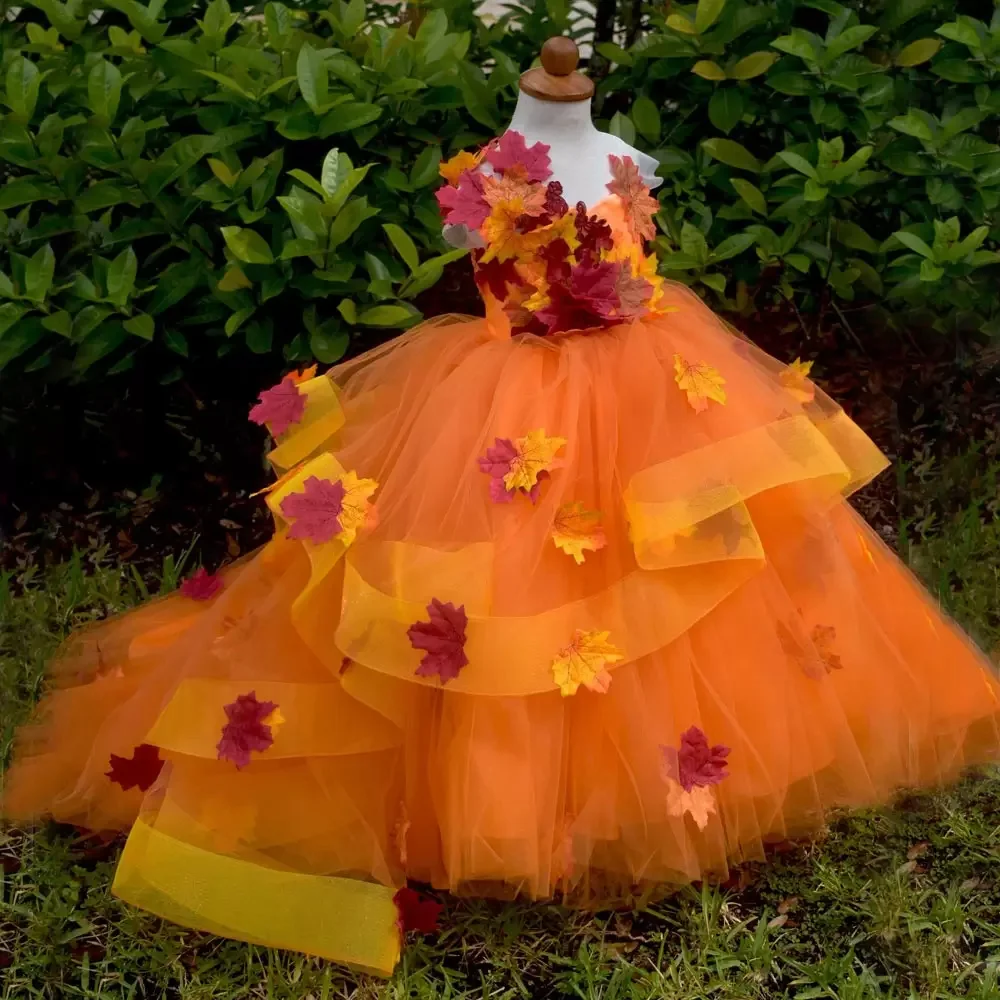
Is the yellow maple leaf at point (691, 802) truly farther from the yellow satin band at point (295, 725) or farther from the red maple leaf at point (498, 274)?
the red maple leaf at point (498, 274)

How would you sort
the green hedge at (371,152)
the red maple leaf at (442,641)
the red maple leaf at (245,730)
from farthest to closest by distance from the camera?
the green hedge at (371,152)
the red maple leaf at (245,730)
the red maple leaf at (442,641)

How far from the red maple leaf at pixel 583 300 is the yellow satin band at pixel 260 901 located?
2.55 ft

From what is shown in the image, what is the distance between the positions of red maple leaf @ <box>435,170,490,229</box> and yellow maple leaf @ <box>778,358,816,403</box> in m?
0.51

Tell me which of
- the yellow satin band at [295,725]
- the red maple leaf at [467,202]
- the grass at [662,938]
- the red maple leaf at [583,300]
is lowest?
the grass at [662,938]

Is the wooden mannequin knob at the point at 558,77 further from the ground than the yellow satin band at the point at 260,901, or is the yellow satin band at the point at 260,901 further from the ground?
the wooden mannequin knob at the point at 558,77

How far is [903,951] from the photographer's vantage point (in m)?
1.40

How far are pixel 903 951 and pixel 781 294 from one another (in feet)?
4.50

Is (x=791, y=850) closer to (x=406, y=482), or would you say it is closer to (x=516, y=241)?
(x=406, y=482)

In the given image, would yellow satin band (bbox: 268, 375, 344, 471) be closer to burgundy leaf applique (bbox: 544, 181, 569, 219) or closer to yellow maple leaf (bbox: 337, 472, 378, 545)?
yellow maple leaf (bbox: 337, 472, 378, 545)

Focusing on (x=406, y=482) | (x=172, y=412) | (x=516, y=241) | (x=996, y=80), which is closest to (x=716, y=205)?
(x=996, y=80)

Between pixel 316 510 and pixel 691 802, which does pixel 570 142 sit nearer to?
pixel 316 510

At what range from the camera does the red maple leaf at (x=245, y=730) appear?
1.34m

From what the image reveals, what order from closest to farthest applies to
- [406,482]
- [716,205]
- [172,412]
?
[406,482] → [716,205] → [172,412]

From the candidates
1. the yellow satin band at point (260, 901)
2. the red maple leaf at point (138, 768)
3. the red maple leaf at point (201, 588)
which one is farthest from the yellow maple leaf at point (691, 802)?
the red maple leaf at point (201, 588)
